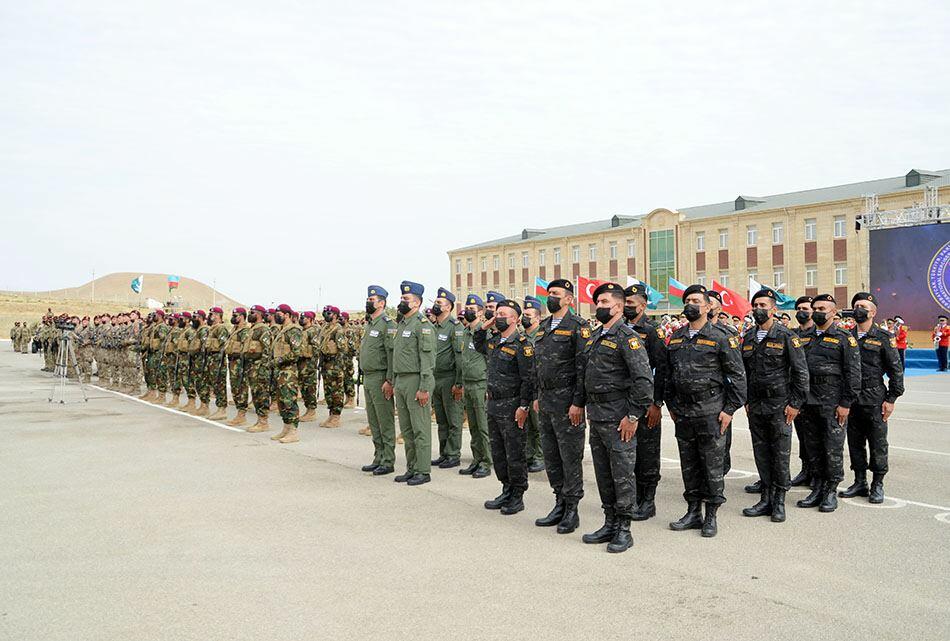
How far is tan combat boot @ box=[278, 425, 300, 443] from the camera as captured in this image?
10.2 m

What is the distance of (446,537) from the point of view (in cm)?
554

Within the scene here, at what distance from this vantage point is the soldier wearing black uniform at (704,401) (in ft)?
18.7

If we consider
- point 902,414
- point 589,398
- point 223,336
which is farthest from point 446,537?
point 902,414

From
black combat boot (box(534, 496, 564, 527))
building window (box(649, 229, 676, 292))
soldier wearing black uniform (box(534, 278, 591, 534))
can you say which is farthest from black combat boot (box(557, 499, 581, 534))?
building window (box(649, 229, 676, 292))

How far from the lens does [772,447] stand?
6.32 metres

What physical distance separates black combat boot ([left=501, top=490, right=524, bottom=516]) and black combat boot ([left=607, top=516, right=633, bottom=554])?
3.78 feet

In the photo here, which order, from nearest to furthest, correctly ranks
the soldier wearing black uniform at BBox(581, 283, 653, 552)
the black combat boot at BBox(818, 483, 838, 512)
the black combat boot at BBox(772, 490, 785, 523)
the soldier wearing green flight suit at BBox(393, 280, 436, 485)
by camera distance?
the soldier wearing black uniform at BBox(581, 283, 653, 552) < the black combat boot at BBox(772, 490, 785, 523) < the black combat boot at BBox(818, 483, 838, 512) < the soldier wearing green flight suit at BBox(393, 280, 436, 485)

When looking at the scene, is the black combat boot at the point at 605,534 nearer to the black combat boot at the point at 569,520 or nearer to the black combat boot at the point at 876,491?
the black combat boot at the point at 569,520

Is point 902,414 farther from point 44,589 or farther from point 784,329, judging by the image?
point 44,589

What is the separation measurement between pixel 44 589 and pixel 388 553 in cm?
206

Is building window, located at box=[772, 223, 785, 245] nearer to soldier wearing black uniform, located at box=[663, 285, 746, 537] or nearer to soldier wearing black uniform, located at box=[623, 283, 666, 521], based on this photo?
soldier wearing black uniform, located at box=[623, 283, 666, 521]

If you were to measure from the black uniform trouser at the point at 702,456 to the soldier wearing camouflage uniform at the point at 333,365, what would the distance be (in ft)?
23.4

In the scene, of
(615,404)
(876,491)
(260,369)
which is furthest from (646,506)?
(260,369)

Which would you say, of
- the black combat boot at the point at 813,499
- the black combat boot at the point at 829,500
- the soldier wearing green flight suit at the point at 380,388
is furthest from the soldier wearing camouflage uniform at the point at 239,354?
the black combat boot at the point at 829,500
